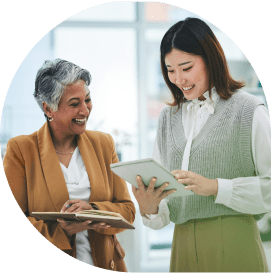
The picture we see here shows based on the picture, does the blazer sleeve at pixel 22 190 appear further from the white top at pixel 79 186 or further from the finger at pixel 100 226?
the finger at pixel 100 226

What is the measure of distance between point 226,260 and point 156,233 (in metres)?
0.40

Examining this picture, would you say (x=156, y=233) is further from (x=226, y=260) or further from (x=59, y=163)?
(x=59, y=163)

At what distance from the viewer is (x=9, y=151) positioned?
2277mm

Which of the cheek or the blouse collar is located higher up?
the cheek

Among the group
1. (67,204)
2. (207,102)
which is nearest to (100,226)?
(67,204)

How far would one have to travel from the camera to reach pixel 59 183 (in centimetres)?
220

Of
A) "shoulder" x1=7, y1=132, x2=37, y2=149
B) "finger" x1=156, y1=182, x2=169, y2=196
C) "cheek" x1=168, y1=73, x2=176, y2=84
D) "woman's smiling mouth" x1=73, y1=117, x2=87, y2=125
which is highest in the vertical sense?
"cheek" x1=168, y1=73, x2=176, y2=84

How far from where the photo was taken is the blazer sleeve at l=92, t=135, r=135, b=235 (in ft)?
7.30

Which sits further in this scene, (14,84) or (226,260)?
(14,84)

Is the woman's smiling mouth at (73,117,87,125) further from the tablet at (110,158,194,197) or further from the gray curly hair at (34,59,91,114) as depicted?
the tablet at (110,158,194,197)

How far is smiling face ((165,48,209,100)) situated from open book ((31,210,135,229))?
30.3 inches

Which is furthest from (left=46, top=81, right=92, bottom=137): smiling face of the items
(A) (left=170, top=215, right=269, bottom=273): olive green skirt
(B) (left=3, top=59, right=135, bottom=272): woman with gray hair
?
(A) (left=170, top=215, right=269, bottom=273): olive green skirt

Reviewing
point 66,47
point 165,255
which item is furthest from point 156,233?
point 66,47

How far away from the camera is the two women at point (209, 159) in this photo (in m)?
2.08
